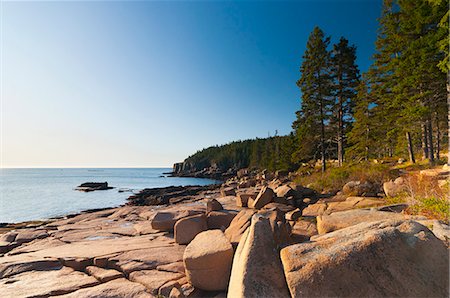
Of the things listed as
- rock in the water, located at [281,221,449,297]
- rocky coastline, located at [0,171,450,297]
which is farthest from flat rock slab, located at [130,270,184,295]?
rock in the water, located at [281,221,449,297]

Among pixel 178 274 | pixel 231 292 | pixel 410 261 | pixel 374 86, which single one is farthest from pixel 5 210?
pixel 374 86

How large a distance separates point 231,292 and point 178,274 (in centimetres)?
220

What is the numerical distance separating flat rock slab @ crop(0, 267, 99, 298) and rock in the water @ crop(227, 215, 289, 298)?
3618mm

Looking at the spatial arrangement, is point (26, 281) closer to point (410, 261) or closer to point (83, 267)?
point (83, 267)

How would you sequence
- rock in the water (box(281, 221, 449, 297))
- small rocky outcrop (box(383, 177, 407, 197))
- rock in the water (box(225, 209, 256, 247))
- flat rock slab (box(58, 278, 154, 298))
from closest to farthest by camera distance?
1. rock in the water (box(281, 221, 449, 297))
2. flat rock slab (box(58, 278, 154, 298))
3. rock in the water (box(225, 209, 256, 247))
4. small rocky outcrop (box(383, 177, 407, 197))

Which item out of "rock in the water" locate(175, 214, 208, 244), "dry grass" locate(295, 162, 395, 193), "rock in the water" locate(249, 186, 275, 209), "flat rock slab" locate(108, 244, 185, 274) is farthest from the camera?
"dry grass" locate(295, 162, 395, 193)

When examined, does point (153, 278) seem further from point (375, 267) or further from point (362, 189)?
point (362, 189)

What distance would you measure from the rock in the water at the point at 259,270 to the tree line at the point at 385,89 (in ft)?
59.1

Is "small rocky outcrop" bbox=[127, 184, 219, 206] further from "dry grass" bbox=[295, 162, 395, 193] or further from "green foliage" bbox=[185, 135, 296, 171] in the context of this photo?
"green foliage" bbox=[185, 135, 296, 171]

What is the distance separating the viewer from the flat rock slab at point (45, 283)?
15.1ft

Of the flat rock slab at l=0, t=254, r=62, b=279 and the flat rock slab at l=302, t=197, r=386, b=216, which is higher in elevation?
the flat rock slab at l=302, t=197, r=386, b=216

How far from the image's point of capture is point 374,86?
25.0 m

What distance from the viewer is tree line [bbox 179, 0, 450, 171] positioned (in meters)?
16.5

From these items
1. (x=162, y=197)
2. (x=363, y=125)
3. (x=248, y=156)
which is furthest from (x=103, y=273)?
(x=248, y=156)
